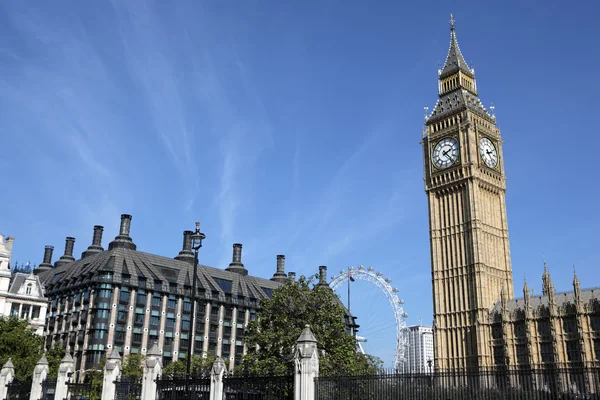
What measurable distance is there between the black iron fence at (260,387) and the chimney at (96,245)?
260 feet

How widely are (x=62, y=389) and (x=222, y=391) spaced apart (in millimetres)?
12561

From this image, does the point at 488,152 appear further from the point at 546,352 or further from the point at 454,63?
the point at 546,352

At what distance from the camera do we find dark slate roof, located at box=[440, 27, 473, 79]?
89750 mm

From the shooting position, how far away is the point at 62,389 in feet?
105

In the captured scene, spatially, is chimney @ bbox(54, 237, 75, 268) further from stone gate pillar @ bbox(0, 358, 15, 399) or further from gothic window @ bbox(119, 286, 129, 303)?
stone gate pillar @ bbox(0, 358, 15, 399)

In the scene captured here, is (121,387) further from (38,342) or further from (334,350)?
(38,342)

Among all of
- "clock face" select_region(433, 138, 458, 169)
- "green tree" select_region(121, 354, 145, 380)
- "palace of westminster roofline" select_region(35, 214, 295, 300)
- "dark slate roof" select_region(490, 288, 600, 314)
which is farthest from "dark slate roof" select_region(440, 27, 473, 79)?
"green tree" select_region(121, 354, 145, 380)

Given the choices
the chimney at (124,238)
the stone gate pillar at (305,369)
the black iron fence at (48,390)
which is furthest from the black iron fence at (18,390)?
the chimney at (124,238)

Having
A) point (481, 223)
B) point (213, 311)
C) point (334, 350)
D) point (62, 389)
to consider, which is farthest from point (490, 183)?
point (62, 389)

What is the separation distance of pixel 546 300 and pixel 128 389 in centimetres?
5952

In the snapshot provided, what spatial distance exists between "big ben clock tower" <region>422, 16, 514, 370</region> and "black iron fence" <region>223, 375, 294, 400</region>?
182 ft

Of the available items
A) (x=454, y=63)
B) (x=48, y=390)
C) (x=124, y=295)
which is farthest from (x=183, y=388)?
(x=454, y=63)

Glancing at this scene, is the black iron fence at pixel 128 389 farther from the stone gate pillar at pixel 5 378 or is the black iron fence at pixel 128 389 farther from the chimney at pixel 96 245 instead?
the chimney at pixel 96 245

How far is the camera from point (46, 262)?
10788cm
